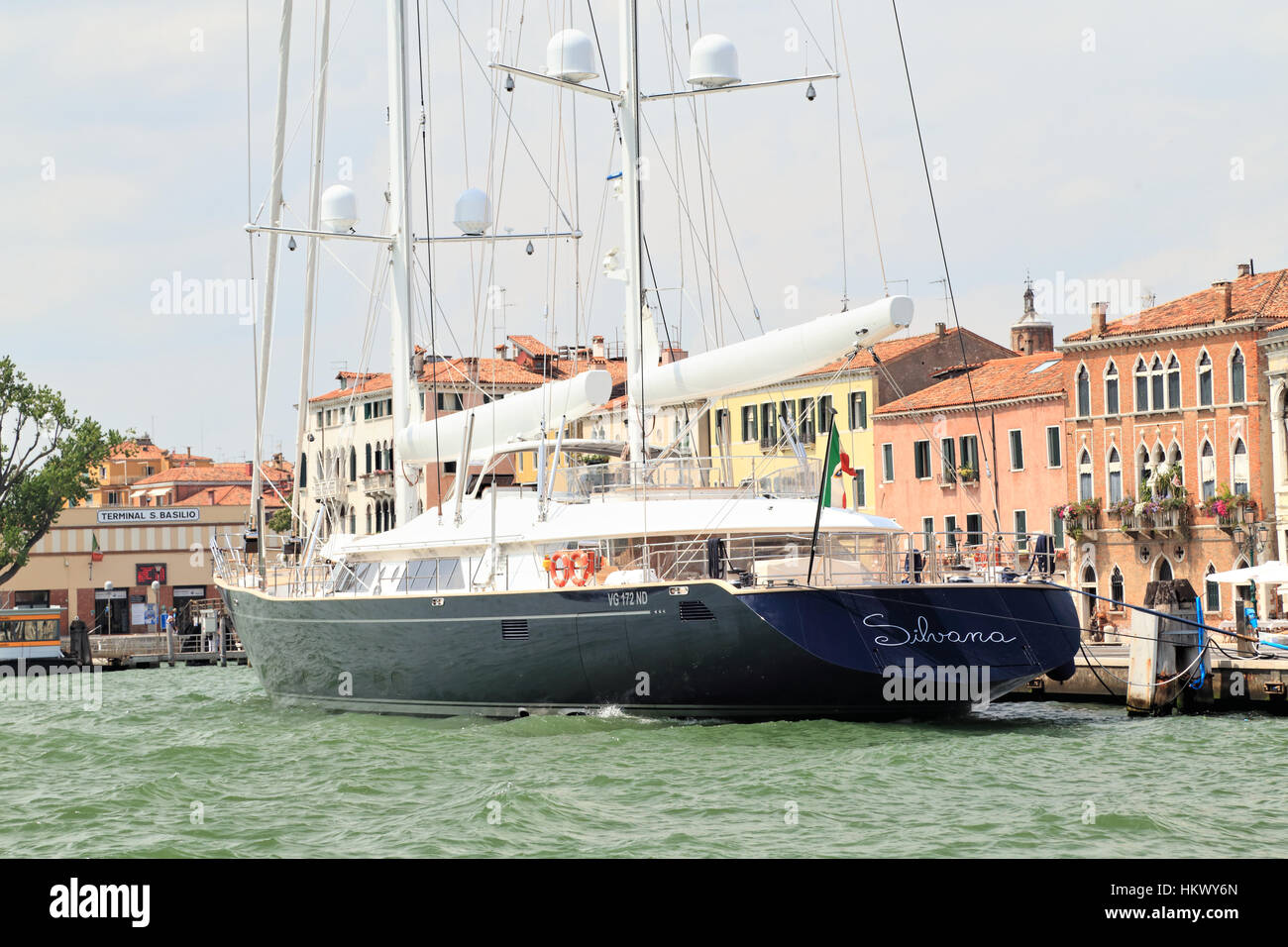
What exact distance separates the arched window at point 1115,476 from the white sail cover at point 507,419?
3148 centimetres

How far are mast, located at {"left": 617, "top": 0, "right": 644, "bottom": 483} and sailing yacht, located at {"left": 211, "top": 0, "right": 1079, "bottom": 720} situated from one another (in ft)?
0.11

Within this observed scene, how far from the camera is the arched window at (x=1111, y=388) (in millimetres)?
54219

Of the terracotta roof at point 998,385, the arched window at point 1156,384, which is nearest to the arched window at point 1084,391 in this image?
the terracotta roof at point 998,385

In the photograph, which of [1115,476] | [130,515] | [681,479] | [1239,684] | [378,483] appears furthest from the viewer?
[130,515]

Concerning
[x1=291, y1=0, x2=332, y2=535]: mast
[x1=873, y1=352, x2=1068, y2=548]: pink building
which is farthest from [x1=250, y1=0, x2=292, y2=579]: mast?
[x1=873, y1=352, x2=1068, y2=548]: pink building

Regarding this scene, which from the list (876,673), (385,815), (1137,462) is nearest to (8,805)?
(385,815)

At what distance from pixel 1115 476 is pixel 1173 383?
381cm

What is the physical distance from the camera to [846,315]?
74.4 ft

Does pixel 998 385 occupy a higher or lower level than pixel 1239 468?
higher

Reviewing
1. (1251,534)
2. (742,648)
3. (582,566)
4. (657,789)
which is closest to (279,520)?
(1251,534)

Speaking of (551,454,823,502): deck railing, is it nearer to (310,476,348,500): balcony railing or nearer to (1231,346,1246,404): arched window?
(310,476,348,500): balcony railing

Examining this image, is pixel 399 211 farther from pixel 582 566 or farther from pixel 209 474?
pixel 209 474

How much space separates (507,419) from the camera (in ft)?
86.2

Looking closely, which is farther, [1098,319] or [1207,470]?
[1098,319]
